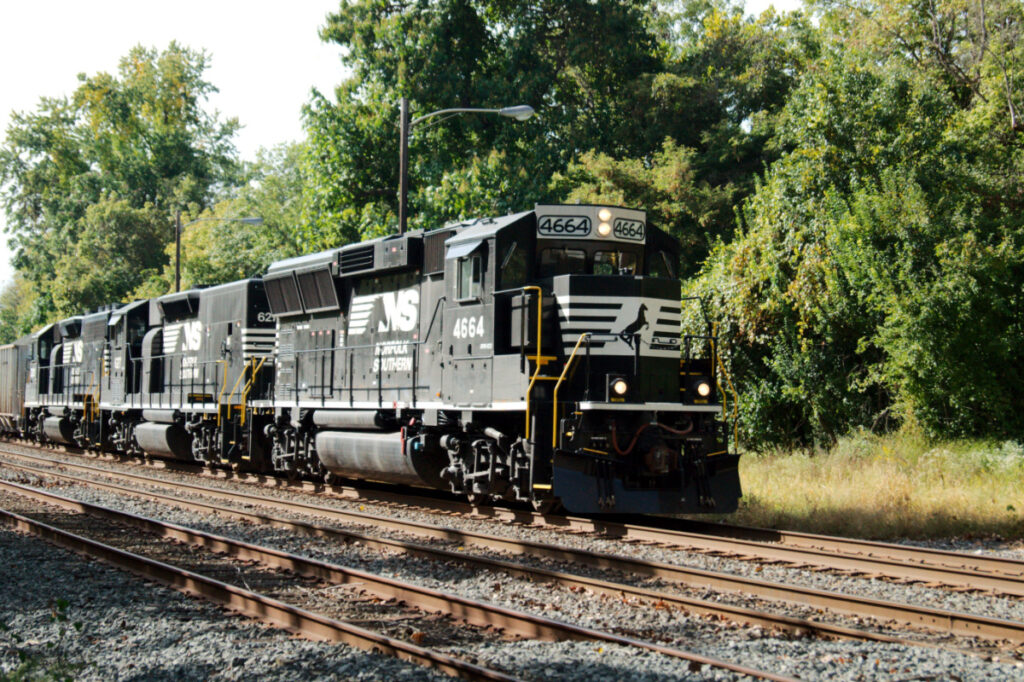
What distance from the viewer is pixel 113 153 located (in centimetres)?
6272

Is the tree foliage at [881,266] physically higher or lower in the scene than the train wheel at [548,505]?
higher

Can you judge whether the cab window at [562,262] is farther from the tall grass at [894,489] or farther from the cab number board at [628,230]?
the tall grass at [894,489]

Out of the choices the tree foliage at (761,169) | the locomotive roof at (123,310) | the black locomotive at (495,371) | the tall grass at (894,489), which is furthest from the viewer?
the locomotive roof at (123,310)

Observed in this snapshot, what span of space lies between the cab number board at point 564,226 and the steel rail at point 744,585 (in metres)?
3.46

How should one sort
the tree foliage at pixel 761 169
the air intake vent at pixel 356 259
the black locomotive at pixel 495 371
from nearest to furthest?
the black locomotive at pixel 495 371, the air intake vent at pixel 356 259, the tree foliage at pixel 761 169

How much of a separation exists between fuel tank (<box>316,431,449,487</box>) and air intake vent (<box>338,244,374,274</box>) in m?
2.39

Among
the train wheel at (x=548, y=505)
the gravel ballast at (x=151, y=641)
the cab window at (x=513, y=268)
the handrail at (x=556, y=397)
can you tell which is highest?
the cab window at (x=513, y=268)

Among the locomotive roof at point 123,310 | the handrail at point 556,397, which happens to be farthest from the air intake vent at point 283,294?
the locomotive roof at point 123,310

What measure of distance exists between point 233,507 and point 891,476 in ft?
29.0

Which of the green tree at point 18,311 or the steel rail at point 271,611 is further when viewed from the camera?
the green tree at point 18,311

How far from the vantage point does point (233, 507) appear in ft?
43.9

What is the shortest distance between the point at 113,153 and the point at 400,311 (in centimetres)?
5572

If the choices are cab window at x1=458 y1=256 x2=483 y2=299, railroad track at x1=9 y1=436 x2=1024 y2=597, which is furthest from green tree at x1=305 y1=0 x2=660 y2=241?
railroad track at x1=9 y1=436 x2=1024 y2=597

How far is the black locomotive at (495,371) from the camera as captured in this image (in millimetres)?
10625
